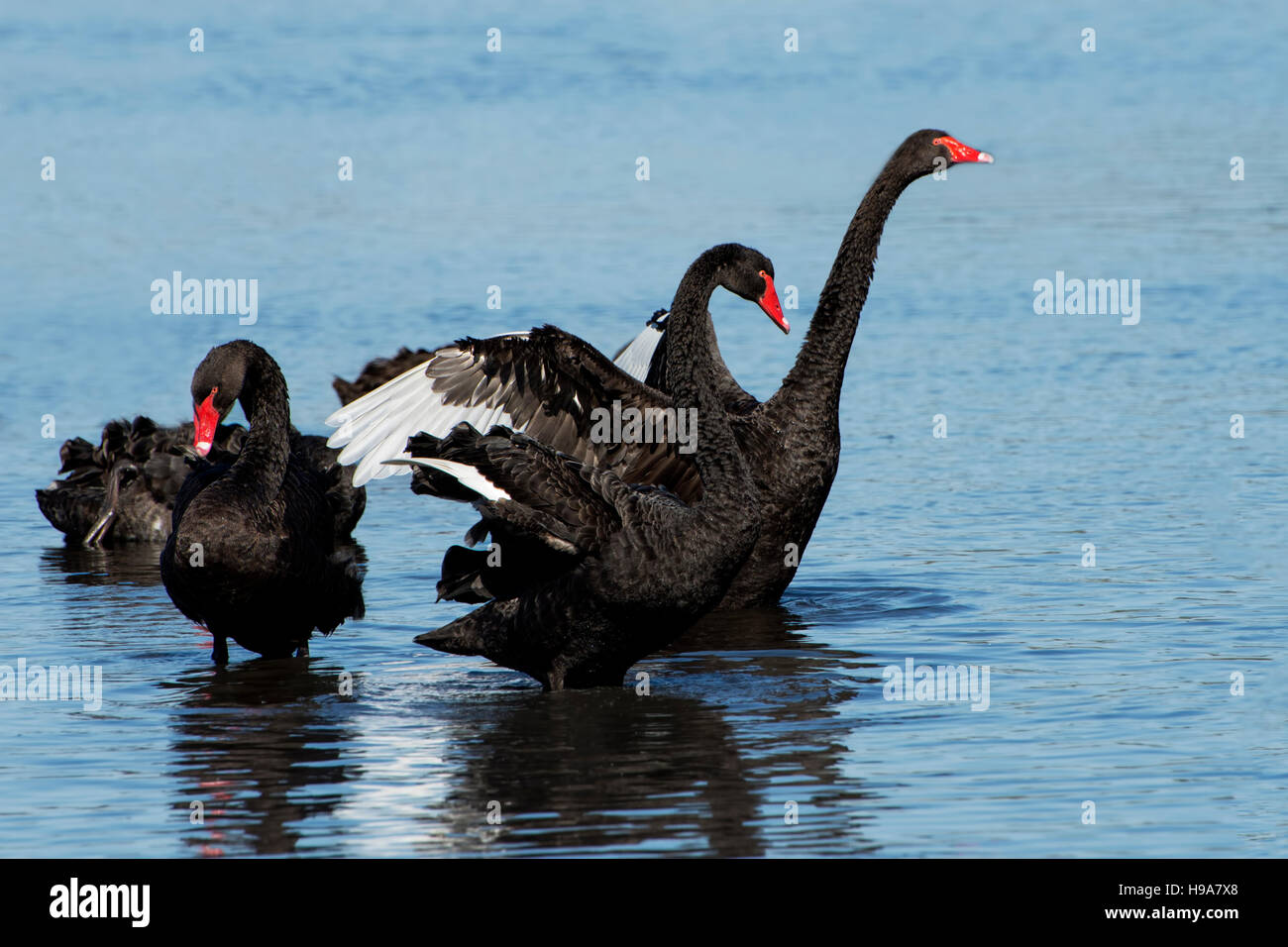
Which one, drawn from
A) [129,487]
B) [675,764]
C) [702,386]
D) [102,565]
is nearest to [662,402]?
[702,386]

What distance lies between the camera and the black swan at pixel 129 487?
10242 mm

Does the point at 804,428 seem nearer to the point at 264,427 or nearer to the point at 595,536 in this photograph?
the point at 595,536

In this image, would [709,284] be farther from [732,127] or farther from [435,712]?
[732,127]

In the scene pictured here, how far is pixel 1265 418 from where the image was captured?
11.7 metres

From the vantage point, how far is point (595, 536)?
263 inches

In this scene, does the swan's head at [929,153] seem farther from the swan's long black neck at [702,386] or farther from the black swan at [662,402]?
the swan's long black neck at [702,386]

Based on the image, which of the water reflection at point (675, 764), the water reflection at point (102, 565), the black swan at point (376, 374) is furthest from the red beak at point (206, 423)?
the black swan at point (376, 374)

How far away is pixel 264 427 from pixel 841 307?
279cm

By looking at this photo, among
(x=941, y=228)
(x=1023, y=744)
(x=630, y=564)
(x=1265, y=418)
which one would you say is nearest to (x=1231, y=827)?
(x=1023, y=744)
